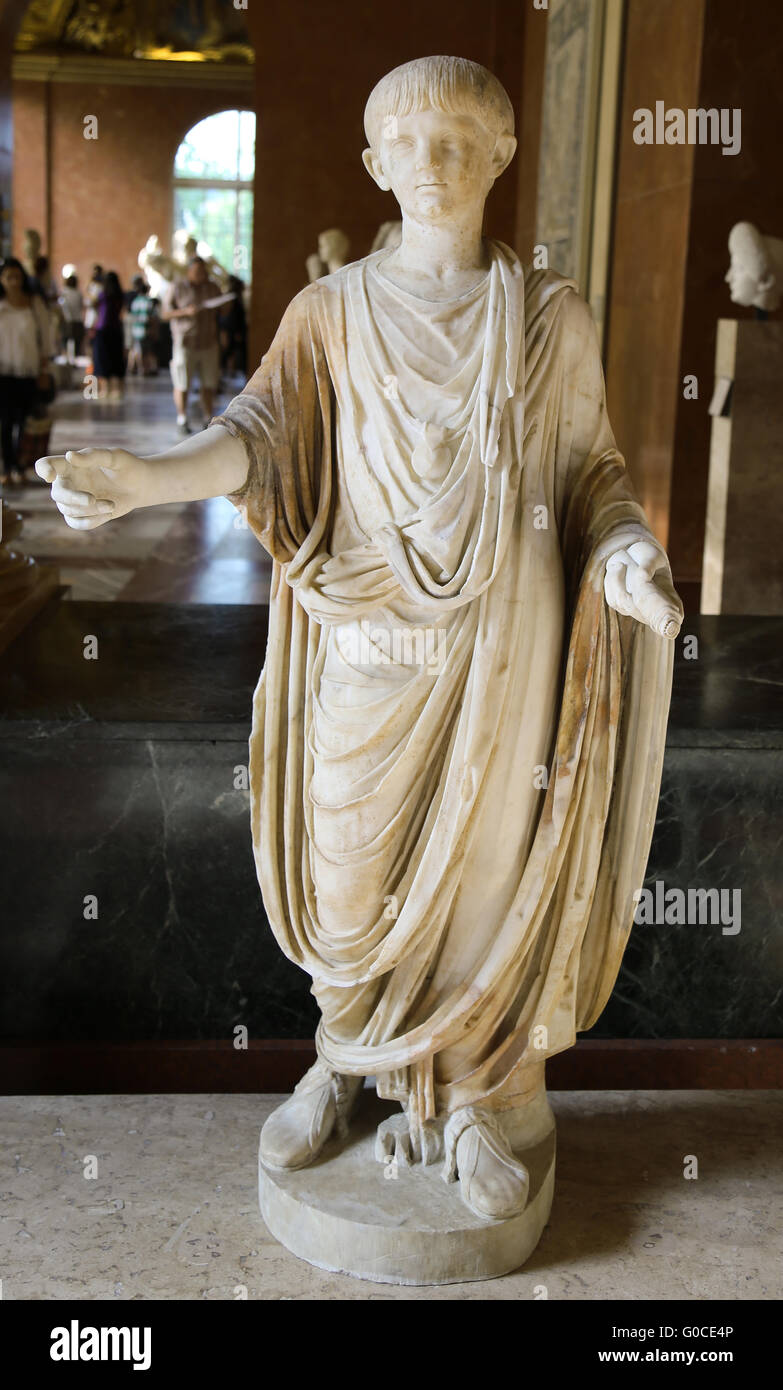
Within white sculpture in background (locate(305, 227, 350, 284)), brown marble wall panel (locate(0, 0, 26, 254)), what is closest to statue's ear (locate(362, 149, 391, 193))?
white sculpture in background (locate(305, 227, 350, 284))

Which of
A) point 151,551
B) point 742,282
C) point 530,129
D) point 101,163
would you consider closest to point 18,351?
point 151,551

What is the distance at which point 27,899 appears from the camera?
385 centimetres

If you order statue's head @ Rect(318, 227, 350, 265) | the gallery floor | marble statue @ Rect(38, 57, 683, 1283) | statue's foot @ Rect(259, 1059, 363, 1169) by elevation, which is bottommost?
statue's foot @ Rect(259, 1059, 363, 1169)

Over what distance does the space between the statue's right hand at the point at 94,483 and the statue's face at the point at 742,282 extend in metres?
5.16

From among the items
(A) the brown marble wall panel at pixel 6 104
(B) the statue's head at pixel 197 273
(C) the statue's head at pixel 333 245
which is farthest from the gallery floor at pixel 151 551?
(A) the brown marble wall panel at pixel 6 104

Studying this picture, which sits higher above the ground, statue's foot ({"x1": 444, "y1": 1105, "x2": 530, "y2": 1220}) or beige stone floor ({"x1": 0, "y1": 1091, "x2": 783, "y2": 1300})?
statue's foot ({"x1": 444, "y1": 1105, "x2": 530, "y2": 1220})

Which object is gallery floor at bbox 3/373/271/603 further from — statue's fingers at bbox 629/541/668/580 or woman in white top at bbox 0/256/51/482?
statue's fingers at bbox 629/541/668/580

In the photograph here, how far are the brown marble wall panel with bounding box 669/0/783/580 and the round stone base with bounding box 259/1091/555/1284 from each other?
18.3 feet

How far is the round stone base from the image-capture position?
2818 millimetres

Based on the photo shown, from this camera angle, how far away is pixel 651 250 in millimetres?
8414

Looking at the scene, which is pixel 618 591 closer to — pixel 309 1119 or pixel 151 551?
pixel 309 1119

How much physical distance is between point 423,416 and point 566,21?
28.7 feet

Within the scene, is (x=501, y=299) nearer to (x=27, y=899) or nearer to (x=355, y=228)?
(x=27, y=899)

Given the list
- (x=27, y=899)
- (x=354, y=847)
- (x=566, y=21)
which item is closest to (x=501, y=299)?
(x=354, y=847)
